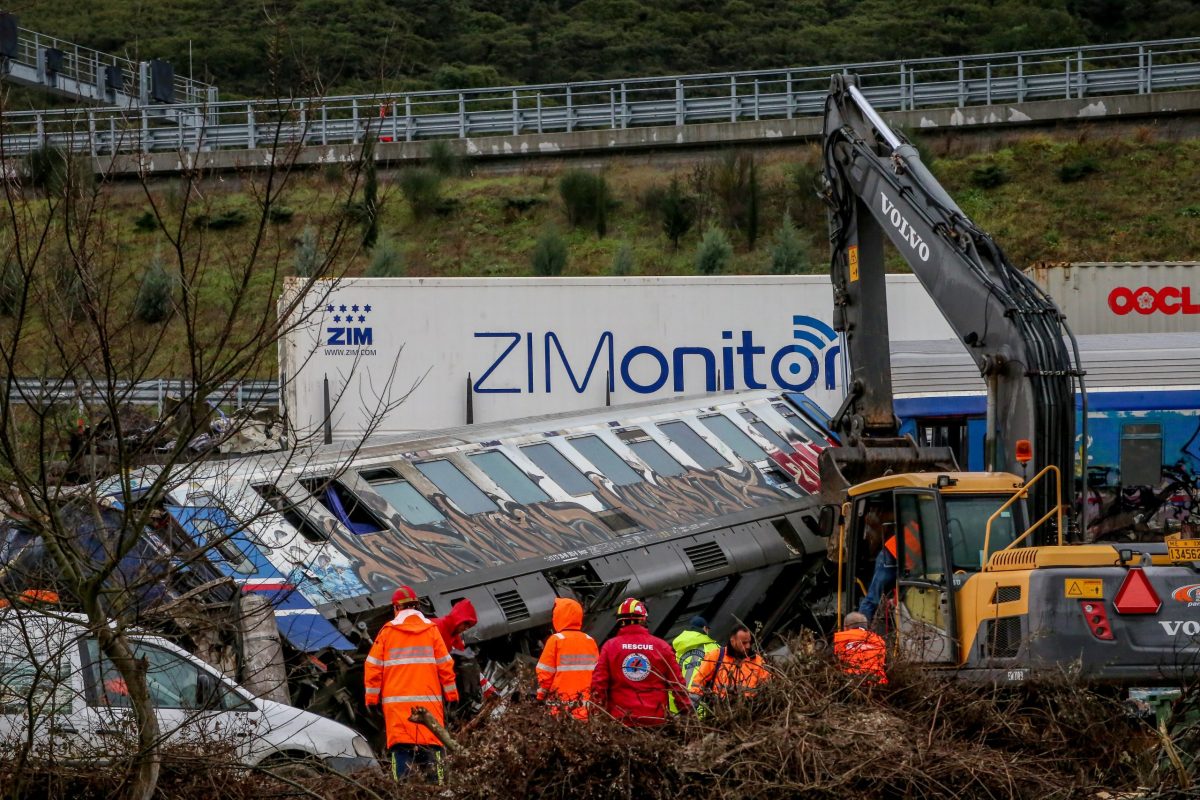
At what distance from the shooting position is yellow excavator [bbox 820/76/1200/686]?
10.3 m

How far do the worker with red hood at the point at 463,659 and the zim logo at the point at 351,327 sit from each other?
1169 centimetres

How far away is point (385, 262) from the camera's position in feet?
121

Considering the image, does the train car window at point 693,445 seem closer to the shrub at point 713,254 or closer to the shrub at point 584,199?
the shrub at point 713,254

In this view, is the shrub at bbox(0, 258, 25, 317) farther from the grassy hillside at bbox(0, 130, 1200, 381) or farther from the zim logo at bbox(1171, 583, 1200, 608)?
the grassy hillside at bbox(0, 130, 1200, 381)

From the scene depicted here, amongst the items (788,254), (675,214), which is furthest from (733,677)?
(675,214)

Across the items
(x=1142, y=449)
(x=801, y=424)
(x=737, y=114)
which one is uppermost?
(x=737, y=114)

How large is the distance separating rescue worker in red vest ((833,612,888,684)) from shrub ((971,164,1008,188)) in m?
33.1

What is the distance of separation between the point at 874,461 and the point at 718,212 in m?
26.6

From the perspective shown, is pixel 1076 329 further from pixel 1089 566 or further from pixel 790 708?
pixel 790 708

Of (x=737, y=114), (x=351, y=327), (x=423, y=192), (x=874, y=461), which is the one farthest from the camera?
(x=737, y=114)

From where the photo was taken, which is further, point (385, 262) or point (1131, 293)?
point (385, 262)

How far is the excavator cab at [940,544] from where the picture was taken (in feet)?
36.7

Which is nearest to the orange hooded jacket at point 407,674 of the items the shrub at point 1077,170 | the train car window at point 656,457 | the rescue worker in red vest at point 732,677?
the rescue worker in red vest at point 732,677

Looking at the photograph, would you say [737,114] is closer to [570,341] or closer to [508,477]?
[570,341]
